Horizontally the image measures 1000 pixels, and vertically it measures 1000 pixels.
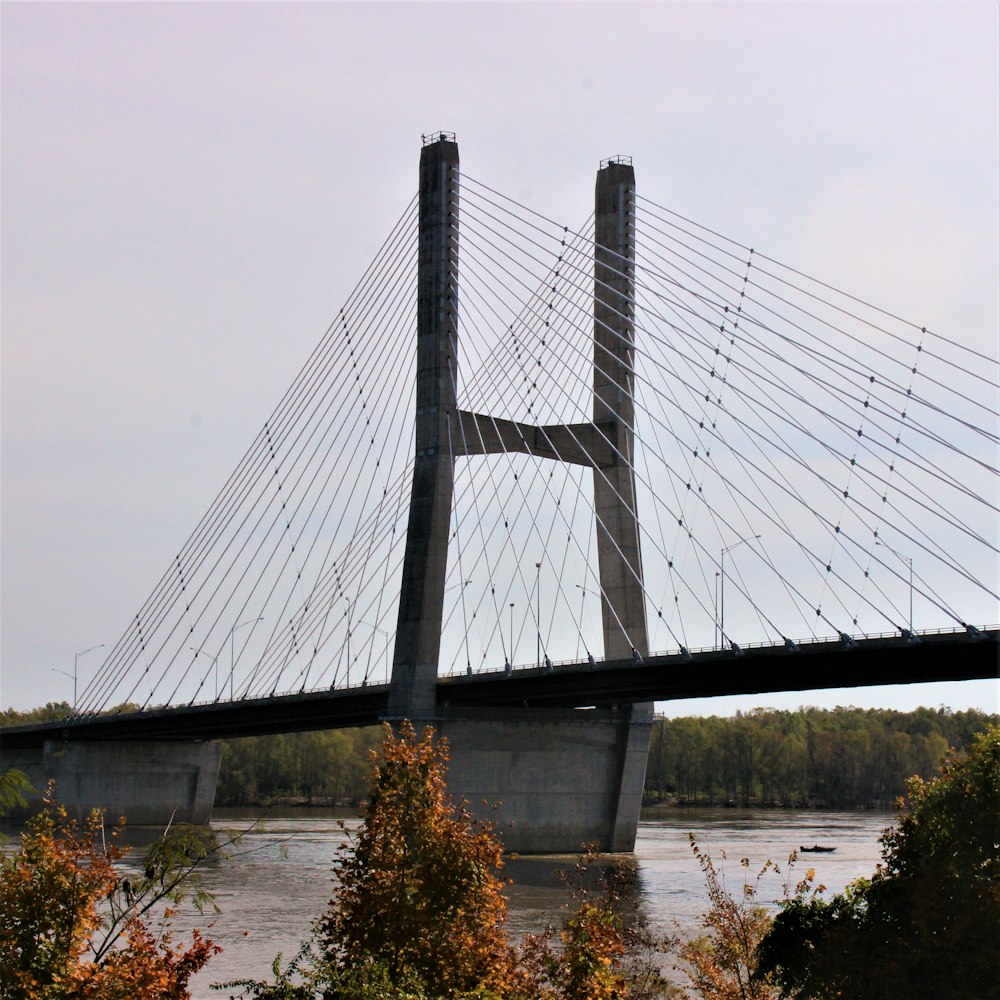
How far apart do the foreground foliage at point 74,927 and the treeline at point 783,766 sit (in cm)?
→ 12912

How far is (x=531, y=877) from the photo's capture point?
188 feet

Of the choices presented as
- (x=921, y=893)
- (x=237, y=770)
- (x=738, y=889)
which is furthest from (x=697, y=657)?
(x=237, y=770)

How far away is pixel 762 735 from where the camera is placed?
148m

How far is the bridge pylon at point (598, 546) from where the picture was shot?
63.4 m

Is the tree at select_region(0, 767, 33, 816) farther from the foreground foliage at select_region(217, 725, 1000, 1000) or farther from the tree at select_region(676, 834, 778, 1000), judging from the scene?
the tree at select_region(676, 834, 778, 1000)

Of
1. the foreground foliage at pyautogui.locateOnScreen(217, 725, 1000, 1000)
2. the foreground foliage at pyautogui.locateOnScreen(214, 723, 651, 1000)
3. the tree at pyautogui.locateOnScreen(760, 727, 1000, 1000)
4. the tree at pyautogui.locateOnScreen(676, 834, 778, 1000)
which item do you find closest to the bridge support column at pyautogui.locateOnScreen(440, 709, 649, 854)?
the tree at pyautogui.locateOnScreen(676, 834, 778, 1000)

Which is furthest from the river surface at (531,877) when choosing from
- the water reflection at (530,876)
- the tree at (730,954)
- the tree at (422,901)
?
the tree at (730,954)

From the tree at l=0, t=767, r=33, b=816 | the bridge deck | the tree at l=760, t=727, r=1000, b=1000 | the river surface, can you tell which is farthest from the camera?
the bridge deck

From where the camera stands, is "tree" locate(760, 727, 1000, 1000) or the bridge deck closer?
"tree" locate(760, 727, 1000, 1000)

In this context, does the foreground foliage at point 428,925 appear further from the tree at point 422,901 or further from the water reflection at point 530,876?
the water reflection at point 530,876

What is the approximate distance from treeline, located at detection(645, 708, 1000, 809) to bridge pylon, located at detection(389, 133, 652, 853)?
76327mm

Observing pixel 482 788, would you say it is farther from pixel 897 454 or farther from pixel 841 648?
pixel 897 454

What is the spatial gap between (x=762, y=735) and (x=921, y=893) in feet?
431

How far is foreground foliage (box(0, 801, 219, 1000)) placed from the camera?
15758 mm
